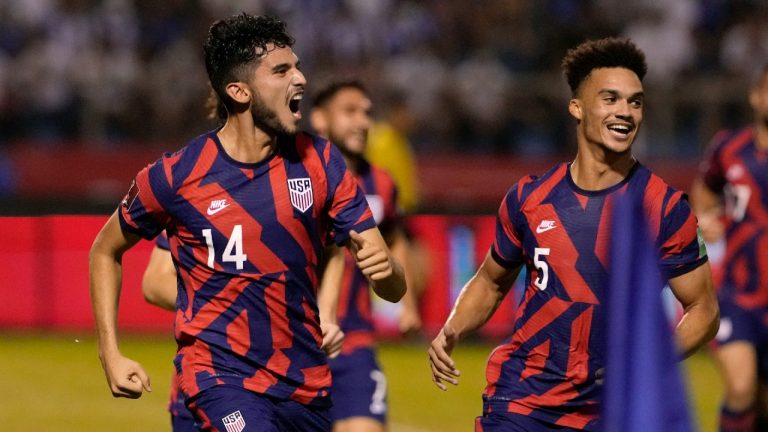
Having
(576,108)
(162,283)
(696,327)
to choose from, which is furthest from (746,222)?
(162,283)

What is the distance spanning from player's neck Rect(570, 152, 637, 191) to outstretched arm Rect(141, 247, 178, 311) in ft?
6.52

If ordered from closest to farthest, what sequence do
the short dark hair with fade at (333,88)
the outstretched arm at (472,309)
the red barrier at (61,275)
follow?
the outstretched arm at (472,309), the short dark hair with fade at (333,88), the red barrier at (61,275)

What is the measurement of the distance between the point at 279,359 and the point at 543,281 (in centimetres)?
114

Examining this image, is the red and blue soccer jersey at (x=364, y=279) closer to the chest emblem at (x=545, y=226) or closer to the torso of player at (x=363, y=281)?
the torso of player at (x=363, y=281)

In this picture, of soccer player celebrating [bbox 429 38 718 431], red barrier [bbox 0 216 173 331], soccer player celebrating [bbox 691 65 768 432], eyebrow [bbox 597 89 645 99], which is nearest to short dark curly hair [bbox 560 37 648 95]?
soccer player celebrating [bbox 429 38 718 431]

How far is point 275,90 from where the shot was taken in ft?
20.1

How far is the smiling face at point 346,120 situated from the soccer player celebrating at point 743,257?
7.18 feet

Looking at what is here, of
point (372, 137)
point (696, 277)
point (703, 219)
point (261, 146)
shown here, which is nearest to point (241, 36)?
point (261, 146)

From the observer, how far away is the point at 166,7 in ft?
59.1

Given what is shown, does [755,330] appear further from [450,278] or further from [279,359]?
[450,278]

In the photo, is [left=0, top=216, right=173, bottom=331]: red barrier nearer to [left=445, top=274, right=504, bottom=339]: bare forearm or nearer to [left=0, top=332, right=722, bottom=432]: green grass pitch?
[left=0, top=332, right=722, bottom=432]: green grass pitch

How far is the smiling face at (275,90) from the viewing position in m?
6.12

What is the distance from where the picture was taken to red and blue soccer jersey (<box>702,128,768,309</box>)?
30.0 feet

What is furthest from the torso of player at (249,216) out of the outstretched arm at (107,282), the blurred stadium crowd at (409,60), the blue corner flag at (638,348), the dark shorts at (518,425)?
the blurred stadium crowd at (409,60)
